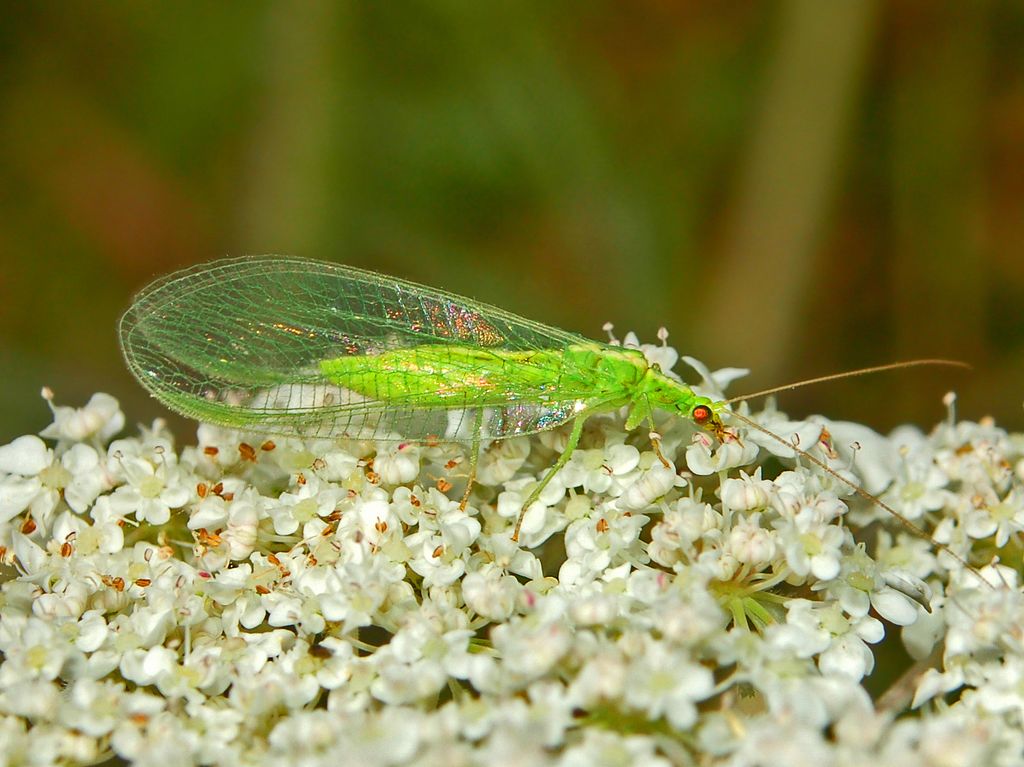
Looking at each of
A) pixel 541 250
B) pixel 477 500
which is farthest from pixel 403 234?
pixel 477 500

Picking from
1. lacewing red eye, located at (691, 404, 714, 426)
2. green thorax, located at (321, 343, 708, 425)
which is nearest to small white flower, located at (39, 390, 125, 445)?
green thorax, located at (321, 343, 708, 425)

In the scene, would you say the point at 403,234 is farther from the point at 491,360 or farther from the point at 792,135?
the point at 491,360

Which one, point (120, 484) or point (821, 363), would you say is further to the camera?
point (821, 363)

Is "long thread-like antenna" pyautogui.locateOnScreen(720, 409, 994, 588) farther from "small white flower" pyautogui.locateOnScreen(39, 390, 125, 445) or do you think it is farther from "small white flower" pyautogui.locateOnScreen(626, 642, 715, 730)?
"small white flower" pyautogui.locateOnScreen(39, 390, 125, 445)

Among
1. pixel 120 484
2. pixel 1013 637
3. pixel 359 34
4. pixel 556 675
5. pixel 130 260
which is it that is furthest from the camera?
pixel 130 260

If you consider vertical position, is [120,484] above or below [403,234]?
below

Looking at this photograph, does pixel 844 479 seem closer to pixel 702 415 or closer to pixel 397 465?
pixel 702 415

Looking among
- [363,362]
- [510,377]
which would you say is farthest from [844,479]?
[363,362]

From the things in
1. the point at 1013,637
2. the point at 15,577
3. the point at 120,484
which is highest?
the point at 1013,637
